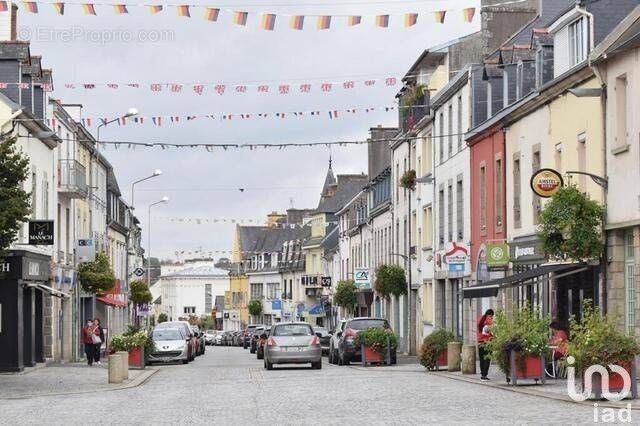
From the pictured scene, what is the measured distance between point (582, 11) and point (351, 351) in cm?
1602

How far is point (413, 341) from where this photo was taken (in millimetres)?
53812

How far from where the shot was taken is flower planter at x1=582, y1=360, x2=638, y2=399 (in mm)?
19922

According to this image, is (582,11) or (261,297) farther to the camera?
(261,297)

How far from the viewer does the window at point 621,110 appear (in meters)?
26.1

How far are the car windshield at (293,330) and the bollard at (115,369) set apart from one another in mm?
7227

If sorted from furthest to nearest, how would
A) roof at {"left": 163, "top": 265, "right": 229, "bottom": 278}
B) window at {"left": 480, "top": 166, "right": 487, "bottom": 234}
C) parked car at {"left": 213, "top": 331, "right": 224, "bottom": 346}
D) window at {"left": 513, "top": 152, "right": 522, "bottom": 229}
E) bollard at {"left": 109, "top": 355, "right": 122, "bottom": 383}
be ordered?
1. roof at {"left": 163, "top": 265, "right": 229, "bottom": 278}
2. parked car at {"left": 213, "top": 331, "right": 224, "bottom": 346}
3. window at {"left": 480, "top": 166, "right": 487, "bottom": 234}
4. window at {"left": 513, "top": 152, "right": 522, "bottom": 229}
5. bollard at {"left": 109, "top": 355, "right": 122, "bottom": 383}

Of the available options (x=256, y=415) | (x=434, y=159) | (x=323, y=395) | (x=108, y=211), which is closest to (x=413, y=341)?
(x=434, y=159)

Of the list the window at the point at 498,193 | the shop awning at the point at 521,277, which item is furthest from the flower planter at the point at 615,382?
the window at the point at 498,193

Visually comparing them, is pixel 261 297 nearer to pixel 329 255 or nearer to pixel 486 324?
pixel 329 255

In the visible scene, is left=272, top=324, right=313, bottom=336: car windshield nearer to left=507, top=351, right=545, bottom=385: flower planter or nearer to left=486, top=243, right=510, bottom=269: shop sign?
left=486, top=243, right=510, bottom=269: shop sign

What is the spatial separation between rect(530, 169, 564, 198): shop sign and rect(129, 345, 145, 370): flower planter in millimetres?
15612

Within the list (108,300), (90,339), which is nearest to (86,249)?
(90,339)

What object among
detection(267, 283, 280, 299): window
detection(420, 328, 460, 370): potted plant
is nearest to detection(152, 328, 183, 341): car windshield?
detection(420, 328, 460, 370): potted plant

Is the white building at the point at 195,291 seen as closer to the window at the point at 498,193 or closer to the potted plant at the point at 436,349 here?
the window at the point at 498,193
